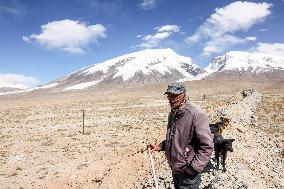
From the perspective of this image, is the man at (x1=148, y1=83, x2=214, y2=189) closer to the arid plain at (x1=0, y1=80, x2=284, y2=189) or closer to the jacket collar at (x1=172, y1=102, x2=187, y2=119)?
the jacket collar at (x1=172, y1=102, x2=187, y2=119)

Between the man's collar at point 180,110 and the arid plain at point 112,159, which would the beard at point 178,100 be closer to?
the man's collar at point 180,110

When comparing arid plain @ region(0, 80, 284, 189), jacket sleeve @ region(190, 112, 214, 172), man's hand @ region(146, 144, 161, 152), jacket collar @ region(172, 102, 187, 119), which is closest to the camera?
jacket sleeve @ region(190, 112, 214, 172)

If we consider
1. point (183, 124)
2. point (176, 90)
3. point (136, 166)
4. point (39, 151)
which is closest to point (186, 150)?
point (183, 124)

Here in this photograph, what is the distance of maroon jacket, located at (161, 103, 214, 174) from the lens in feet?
18.6

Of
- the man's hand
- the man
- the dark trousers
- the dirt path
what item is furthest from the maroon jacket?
the dirt path

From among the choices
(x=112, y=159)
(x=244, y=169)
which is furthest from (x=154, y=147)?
(x=112, y=159)

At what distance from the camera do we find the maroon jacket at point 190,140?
5.67 metres

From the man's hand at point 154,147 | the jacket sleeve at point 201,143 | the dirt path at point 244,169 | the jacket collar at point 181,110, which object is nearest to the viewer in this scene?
the jacket sleeve at point 201,143

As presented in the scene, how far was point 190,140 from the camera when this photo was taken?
5867mm

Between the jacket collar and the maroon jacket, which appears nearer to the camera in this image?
the maroon jacket

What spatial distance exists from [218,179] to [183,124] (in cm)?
539

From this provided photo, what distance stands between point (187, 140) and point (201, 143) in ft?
0.87

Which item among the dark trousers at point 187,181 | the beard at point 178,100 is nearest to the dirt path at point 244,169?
the dark trousers at point 187,181

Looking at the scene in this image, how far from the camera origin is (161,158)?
15.0 metres
